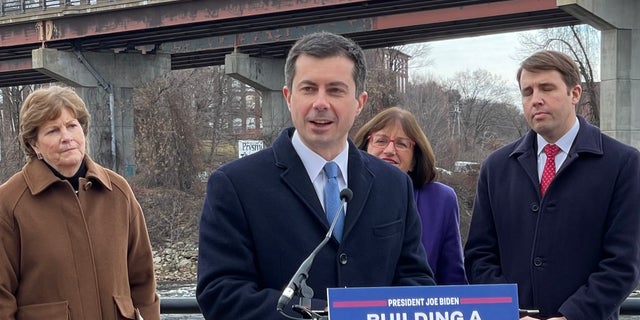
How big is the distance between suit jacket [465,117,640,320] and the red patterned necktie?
41mm

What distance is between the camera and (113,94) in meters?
36.9

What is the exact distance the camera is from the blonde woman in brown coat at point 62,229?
13.0ft

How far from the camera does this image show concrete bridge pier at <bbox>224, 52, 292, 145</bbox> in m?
34.9

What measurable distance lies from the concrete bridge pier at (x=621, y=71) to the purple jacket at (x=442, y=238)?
21.3m

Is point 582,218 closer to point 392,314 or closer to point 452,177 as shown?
point 392,314

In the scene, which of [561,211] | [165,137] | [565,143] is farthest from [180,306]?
[165,137]

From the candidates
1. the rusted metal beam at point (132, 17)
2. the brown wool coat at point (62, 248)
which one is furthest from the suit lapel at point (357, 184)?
the rusted metal beam at point (132, 17)

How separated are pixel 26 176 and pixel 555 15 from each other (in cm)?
2671

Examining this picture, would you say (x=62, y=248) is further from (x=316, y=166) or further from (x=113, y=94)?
(x=113, y=94)

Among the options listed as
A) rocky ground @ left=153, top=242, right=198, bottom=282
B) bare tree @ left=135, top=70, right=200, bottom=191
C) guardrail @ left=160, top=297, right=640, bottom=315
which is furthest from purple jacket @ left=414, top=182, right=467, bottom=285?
bare tree @ left=135, top=70, right=200, bottom=191

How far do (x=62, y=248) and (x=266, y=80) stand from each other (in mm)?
32734

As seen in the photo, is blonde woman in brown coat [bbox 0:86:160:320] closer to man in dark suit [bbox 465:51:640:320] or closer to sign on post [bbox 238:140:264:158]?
man in dark suit [bbox 465:51:640:320]

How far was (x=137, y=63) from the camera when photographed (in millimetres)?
37000

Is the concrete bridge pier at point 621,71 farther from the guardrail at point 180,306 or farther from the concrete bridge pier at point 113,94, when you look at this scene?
the guardrail at point 180,306
